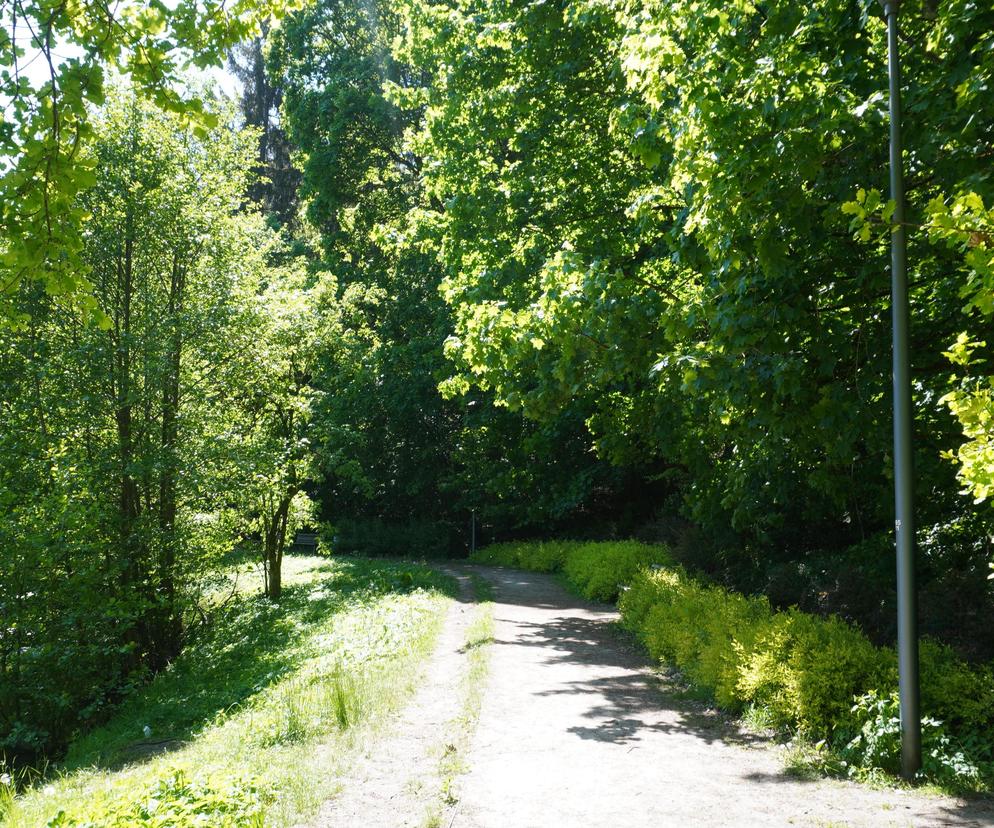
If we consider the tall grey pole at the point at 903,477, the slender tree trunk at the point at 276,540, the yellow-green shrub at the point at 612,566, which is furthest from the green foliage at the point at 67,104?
the slender tree trunk at the point at 276,540

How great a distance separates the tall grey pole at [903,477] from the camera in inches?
233

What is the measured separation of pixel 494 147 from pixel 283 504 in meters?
9.39

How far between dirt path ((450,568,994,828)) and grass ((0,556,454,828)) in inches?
37.2

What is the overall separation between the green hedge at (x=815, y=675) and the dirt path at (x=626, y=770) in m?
0.39

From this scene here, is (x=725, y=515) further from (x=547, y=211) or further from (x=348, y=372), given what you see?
(x=348, y=372)

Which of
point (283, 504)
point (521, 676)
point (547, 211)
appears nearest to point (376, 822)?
point (521, 676)

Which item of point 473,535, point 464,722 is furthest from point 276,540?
point 464,722

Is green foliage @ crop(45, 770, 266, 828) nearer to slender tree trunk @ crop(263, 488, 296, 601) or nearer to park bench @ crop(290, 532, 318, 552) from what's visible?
slender tree trunk @ crop(263, 488, 296, 601)

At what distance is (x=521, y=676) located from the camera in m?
9.83

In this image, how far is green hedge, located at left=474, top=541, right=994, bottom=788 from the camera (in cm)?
628

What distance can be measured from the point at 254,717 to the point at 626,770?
14.5 feet

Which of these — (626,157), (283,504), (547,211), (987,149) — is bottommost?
(283,504)

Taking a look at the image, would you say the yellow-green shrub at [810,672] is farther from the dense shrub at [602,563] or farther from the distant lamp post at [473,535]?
the distant lamp post at [473,535]

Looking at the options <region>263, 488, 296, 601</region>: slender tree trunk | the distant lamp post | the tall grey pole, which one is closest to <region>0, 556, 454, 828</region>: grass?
<region>263, 488, 296, 601</region>: slender tree trunk
